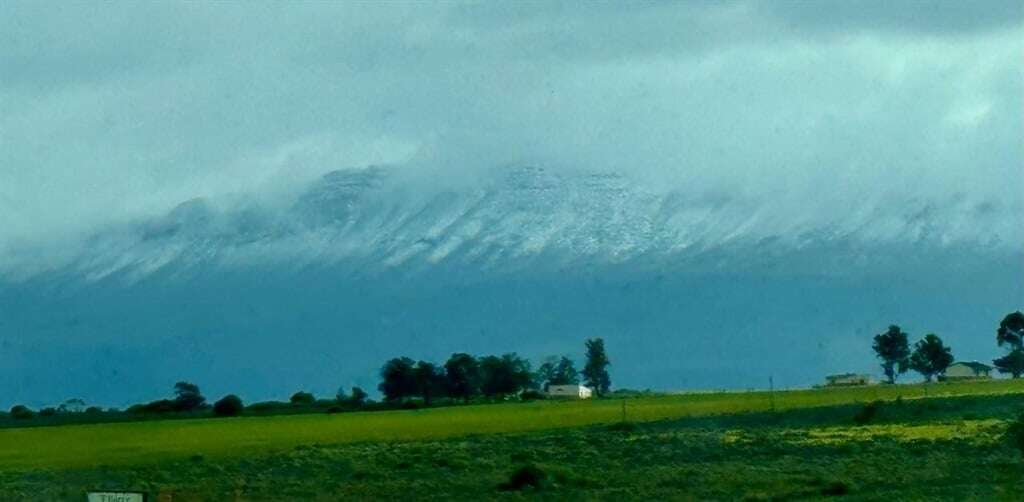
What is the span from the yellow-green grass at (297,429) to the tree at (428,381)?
19.0 metres

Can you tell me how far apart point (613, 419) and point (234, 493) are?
43.1 meters

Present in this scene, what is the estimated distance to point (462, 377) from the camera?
122m

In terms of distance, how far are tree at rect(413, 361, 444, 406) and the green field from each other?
26.6 m

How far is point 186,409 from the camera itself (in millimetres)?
115125

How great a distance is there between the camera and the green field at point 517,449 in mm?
41125

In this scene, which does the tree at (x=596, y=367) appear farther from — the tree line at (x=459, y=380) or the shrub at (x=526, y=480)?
the shrub at (x=526, y=480)

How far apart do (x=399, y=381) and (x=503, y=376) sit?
32.6ft

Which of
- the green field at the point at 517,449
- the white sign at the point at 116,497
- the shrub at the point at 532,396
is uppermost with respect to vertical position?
the shrub at the point at 532,396

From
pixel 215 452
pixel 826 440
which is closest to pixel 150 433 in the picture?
pixel 215 452

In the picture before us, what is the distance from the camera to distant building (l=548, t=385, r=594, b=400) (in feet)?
434

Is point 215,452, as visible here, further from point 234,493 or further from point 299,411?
point 299,411

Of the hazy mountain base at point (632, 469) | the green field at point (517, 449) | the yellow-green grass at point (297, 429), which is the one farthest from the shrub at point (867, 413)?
the yellow-green grass at point (297, 429)

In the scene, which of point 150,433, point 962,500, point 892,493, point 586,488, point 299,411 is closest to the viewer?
point 962,500

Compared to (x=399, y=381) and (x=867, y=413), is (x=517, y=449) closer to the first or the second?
(x=867, y=413)
